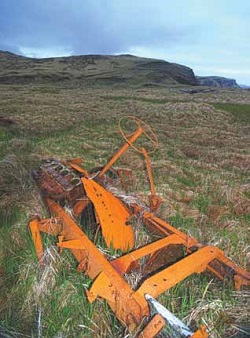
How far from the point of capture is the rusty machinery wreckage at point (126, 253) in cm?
435

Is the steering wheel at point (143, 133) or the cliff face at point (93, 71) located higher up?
the cliff face at point (93, 71)

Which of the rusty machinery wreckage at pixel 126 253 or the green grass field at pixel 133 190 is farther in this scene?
the green grass field at pixel 133 190

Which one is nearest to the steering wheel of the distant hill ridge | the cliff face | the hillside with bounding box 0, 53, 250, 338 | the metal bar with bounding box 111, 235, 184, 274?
the hillside with bounding box 0, 53, 250, 338

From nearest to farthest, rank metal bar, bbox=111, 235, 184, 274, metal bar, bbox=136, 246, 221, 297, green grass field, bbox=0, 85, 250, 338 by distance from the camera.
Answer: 1. metal bar, bbox=136, 246, 221, 297
2. green grass field, bbox=0, 85, 250, 338
3. metal bar, bbox=111, 235, 184, 274

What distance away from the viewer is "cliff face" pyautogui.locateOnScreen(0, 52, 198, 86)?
116125 mm

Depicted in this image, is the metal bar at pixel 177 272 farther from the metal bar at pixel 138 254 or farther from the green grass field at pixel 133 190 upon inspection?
the metal bar at pixel 138 254

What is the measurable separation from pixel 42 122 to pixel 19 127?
223cm

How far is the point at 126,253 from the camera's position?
6.39m

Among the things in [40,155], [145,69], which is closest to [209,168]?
[40,155]

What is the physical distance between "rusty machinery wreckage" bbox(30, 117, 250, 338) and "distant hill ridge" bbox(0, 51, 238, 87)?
346ft

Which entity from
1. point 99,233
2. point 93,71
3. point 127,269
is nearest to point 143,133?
point 99,233

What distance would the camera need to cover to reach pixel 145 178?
11.7 meters

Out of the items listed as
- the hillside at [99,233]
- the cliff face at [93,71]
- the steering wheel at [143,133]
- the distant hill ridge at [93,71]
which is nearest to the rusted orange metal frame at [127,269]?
the hillside at [99,233]

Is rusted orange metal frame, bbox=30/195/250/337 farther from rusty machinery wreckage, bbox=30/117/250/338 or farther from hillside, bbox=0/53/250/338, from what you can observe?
hillside, bbox=0/53/250/338
